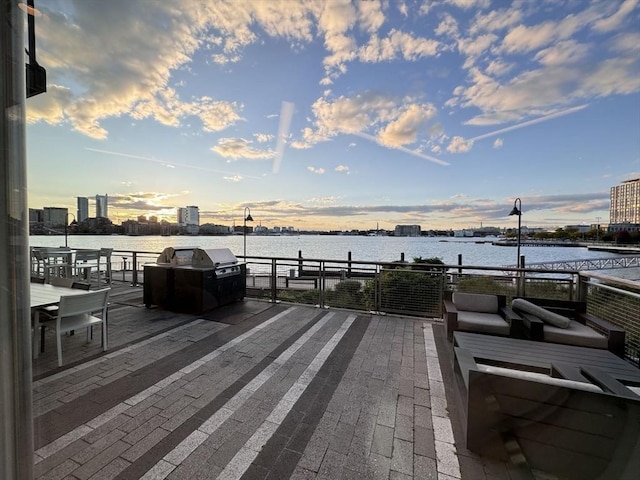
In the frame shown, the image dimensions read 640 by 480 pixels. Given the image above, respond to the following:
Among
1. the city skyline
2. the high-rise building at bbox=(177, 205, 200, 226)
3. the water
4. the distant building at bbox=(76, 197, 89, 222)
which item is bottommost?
the water

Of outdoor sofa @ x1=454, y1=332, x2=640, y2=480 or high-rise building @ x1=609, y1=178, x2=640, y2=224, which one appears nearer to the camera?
outdoor sofa @ x1=454, y1=332, x2=640, y2=480

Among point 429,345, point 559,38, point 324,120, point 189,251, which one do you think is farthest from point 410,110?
point 189,251

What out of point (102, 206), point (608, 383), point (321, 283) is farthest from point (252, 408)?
point (321, 283)

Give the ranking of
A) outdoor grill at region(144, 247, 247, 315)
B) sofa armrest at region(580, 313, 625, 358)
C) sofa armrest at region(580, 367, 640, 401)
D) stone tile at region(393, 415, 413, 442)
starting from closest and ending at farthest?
sofa armrest at region(580, 367, 640, 401)
stone tile at region(393, 415, 413, 442)
sofa armrest at region(580, 313, 625, 358)
outdoor grill at region(144, 247, 247, 315)

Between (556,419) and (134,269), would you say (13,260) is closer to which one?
(556,419)

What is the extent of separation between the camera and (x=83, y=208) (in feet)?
8.16

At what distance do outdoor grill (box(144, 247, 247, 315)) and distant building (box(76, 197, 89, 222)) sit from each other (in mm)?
2308

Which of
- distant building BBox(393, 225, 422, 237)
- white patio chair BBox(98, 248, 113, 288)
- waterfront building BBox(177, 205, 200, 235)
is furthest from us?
distant building BBox(393, 225, 422, 237)

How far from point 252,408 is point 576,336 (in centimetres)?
349

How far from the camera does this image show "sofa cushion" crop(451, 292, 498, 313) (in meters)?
3.86

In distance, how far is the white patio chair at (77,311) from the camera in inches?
112

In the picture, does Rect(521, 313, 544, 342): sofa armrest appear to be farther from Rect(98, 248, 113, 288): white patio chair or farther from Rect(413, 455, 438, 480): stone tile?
Rect(98, 248, 113, 288): white patio chair

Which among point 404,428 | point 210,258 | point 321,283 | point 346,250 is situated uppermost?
point 210,258

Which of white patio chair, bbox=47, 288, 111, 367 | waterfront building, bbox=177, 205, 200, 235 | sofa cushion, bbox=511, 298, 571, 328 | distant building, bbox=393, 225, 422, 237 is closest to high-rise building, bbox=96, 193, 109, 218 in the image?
white patio chair, bbox=47, 288, 111, 367
